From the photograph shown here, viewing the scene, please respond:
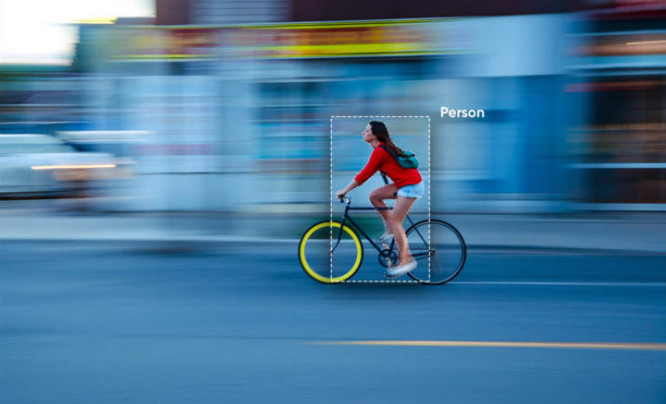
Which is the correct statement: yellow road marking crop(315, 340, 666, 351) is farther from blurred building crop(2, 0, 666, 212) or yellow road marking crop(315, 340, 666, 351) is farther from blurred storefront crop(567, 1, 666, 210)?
blurred storefront crop(567, 1, 666, 210)

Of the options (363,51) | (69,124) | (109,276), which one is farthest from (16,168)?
(69,124)

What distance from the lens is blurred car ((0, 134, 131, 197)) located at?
1686 cm

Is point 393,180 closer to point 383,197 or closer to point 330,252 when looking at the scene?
point 383,197

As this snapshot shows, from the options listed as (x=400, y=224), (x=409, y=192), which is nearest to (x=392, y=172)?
(x=409, y=192)

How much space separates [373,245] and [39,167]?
12099 millimetres

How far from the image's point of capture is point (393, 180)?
727 cm

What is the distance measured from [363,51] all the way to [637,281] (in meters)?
7.73

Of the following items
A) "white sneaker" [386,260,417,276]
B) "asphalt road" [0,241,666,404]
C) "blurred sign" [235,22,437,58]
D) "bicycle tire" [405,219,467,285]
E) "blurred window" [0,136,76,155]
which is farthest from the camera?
"blurred window" [0,136,76,155]

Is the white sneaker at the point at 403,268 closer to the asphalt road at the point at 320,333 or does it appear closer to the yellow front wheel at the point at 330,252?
the asphalt road at the point at 320,333

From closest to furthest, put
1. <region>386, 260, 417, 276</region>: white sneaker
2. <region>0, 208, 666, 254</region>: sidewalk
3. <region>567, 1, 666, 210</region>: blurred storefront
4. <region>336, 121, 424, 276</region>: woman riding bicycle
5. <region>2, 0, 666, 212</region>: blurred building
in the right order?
1. <region>336, 121, 424, 276</region>: woman riding bicycle
2. <region>386, 260, 417, 276</region>: white sneaker
3. <region>0, 208, 666, 254</region>: sidewalk
4. <region>567, 1, 666, 210</region>: blurred storefront
5. <region>2, 0, 666, 212</region>: blurred building

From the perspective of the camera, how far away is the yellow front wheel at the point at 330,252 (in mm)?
7520

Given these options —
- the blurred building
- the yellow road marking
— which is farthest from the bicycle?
the blurred building

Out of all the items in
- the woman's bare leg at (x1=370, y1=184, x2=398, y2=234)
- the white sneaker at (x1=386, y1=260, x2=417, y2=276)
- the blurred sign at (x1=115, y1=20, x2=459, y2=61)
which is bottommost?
the white sneaker at (x1=386, y1=260, x2=417, y2=276)

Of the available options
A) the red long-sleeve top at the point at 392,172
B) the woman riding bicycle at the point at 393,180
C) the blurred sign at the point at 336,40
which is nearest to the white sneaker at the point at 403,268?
the woman riding bicycle at the point at 393,180
